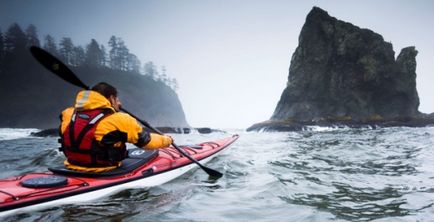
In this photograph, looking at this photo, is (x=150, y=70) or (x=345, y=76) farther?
(x=150, y=70)

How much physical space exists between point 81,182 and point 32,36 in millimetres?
75121

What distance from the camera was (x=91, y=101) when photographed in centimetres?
430

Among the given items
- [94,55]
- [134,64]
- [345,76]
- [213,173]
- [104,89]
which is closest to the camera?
[104,89]

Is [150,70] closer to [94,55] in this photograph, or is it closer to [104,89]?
[94,55]

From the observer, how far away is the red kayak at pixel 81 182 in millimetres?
3646

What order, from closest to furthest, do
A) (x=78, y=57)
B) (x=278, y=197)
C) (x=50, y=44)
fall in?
(x=278, y=197) < (x=50, y=44) < (x=78, y=57)

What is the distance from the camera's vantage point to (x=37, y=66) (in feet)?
196

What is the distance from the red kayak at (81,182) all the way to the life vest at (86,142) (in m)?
0.20

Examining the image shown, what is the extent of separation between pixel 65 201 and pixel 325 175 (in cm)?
475

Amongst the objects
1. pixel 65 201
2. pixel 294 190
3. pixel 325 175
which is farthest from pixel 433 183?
pixel 65 201

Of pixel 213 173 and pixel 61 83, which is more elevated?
pixel 61 83

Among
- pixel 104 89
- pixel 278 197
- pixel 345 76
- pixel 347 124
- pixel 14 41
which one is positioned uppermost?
pixel 14 41

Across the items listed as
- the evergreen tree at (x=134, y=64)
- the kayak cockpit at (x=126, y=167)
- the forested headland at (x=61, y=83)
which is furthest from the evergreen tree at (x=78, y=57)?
the kayak cockpit at (x=126, y=167)

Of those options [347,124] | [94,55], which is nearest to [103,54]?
[94,55]
